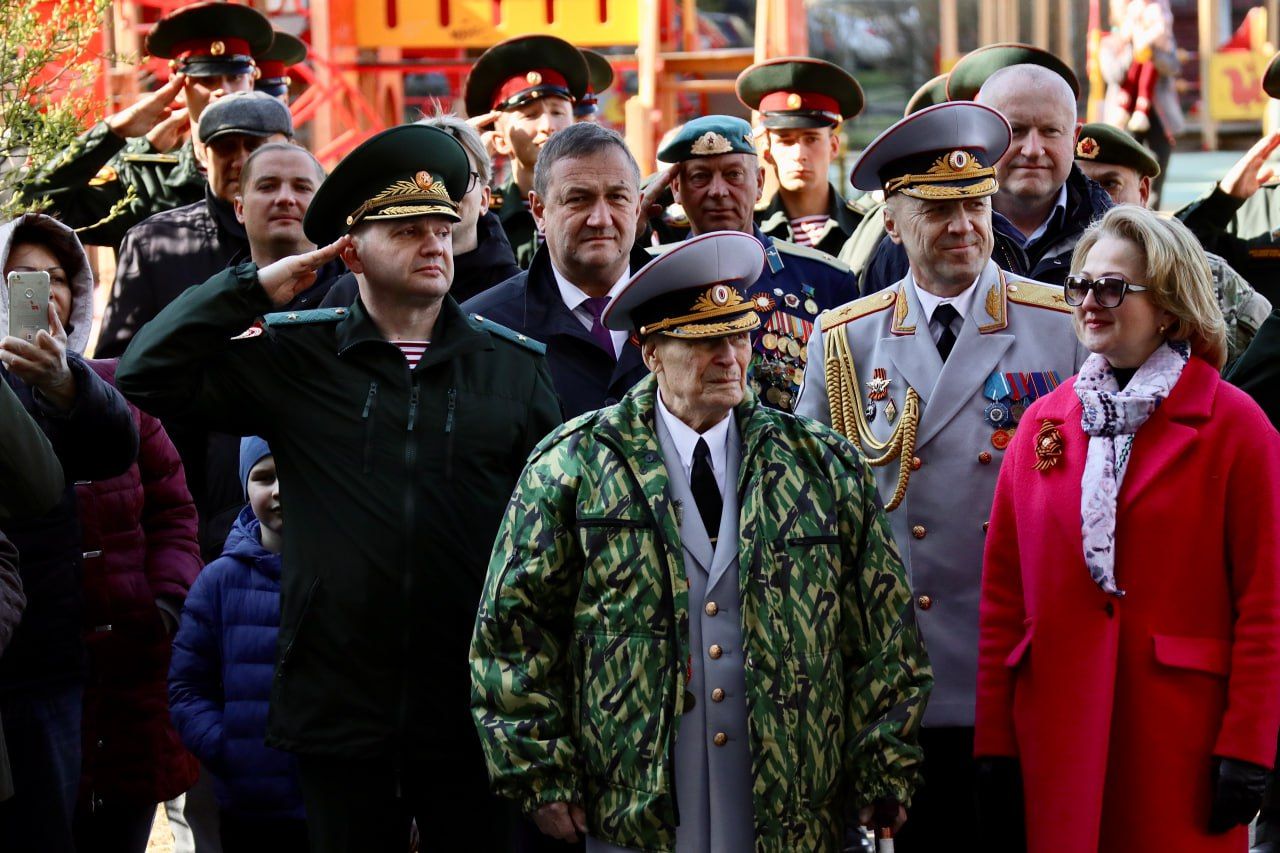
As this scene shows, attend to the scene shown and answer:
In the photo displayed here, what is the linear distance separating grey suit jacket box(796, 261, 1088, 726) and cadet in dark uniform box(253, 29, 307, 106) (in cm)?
391

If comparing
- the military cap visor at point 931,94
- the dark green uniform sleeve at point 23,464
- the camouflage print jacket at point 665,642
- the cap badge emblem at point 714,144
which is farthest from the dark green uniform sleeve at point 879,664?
the military cap visor at point 931,94

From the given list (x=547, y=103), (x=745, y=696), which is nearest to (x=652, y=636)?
(x=745, y=696)

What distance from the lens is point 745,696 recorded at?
4.09 m

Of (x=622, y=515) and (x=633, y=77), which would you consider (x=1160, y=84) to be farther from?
(x=622, y=515)

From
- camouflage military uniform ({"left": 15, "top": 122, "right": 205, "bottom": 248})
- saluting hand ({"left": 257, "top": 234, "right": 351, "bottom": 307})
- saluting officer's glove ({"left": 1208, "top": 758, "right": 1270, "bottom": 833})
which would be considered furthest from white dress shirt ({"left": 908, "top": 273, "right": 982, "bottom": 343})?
camouflage military uniform ({"left": 15, "top": 122, "right": 205, "bottom": 248})

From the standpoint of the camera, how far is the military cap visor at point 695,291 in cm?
421

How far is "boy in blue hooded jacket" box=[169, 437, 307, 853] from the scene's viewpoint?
16.3 ft

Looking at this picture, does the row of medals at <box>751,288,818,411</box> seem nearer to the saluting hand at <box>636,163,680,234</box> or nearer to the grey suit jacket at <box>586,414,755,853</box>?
the saluting hand at <box>636,163,680,234</box>

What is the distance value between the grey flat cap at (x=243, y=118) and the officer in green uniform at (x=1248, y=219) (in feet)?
10.9

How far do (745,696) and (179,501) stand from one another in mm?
2175

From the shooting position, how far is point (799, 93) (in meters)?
7.78

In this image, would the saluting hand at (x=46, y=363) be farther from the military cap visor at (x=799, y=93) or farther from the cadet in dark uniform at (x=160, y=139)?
the military cap visor at (x=799, y=93)

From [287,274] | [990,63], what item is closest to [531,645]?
[287,274]

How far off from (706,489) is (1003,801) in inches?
39.8
